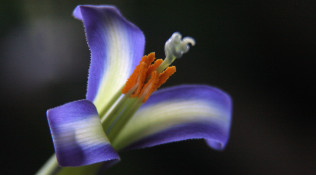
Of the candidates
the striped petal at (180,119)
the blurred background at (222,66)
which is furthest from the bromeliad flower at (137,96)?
the blurred background at (222,66)

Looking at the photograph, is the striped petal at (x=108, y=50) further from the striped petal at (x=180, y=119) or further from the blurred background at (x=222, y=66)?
the blurred background at (x=222, y=66)

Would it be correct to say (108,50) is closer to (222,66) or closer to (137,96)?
(137,96)

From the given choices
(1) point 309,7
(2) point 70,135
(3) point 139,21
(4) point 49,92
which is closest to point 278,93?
(1) point 309,7

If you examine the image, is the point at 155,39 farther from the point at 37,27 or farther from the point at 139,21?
the point at 37,27

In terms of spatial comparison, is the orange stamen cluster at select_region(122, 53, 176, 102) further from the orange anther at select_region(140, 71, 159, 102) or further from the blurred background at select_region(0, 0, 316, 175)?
the blurred background at select_region(0, 0, 316, 175)

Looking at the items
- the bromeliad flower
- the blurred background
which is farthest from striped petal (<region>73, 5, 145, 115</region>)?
the blurred background

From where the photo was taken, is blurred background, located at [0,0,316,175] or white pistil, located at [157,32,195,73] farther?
blurred background, located at [0,0,316,175]
